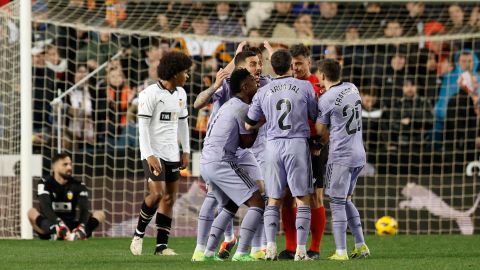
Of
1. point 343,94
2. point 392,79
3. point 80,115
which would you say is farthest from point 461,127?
point 343,94

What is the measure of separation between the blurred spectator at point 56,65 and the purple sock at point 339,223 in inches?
281

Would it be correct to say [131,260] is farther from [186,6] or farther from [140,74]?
[186,6]

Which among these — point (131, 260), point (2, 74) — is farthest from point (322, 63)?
point (2, 74)

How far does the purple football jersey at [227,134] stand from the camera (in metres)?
9.77

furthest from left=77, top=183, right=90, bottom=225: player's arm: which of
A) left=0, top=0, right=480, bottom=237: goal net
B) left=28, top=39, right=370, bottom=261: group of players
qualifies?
left=28, top=39, right=370, bottom=261: group of players

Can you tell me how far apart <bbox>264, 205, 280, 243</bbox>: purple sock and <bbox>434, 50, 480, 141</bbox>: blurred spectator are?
7282mm

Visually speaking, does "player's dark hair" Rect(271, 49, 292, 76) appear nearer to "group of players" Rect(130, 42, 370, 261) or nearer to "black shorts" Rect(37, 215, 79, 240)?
"group of players" Rect(130, 42, 370, 261)

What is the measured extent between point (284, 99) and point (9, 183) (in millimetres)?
6292

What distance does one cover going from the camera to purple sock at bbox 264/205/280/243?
9773 mm

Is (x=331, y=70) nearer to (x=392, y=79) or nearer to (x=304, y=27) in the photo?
(x=392, y=79)

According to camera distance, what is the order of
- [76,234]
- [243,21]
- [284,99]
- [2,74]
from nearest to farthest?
[284,99] → [76,234] → [2,74] → [243,21]

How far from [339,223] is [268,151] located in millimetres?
870

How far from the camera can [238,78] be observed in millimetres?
9820

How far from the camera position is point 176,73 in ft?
36.0
